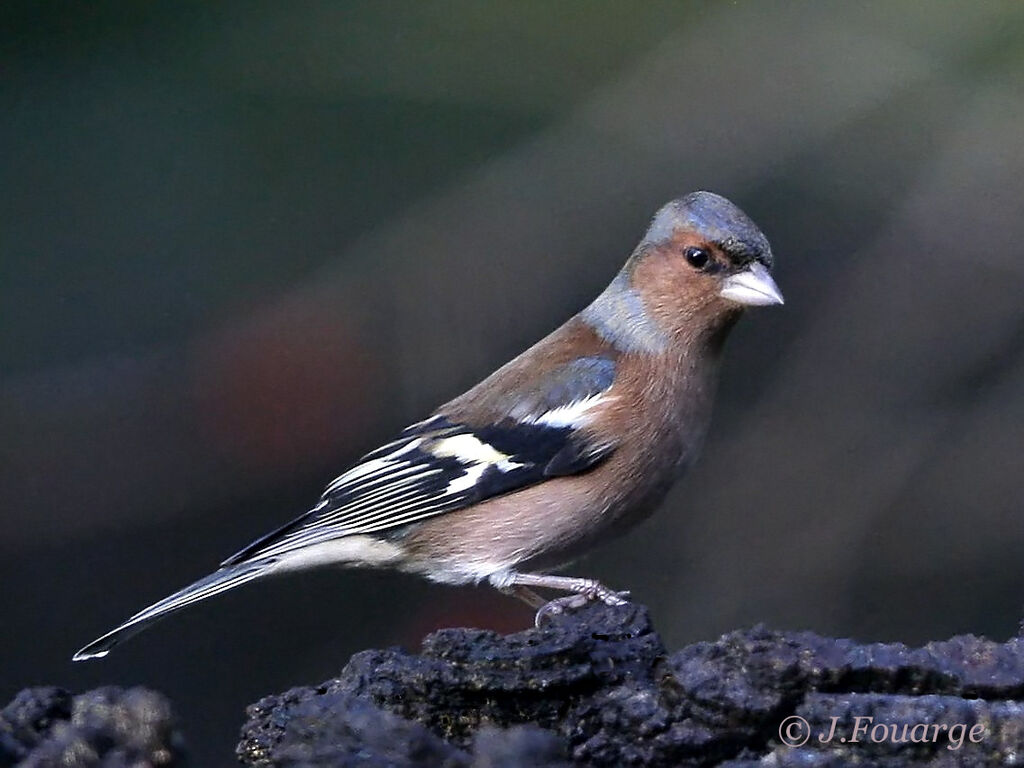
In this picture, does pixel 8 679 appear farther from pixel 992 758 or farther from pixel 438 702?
pixel 992 758

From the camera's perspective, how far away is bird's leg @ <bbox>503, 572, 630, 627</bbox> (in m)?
1.80

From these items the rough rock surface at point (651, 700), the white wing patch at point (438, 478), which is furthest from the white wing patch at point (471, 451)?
the rough rock surface at point (651, 700)

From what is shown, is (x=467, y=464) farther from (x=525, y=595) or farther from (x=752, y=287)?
(x=752, y=287)

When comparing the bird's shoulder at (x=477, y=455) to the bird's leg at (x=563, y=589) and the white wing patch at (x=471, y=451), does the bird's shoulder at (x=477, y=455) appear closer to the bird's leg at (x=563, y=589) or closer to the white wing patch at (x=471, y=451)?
the white wing patch at (x=471, y=451)

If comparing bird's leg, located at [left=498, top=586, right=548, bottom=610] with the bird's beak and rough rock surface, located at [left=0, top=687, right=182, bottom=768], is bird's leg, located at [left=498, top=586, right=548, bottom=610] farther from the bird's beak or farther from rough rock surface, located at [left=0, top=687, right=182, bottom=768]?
rough rock surface, located at [left=0, top=687, right=182, bottom=768]

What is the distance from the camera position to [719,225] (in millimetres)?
2213

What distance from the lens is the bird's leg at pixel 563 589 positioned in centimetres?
180

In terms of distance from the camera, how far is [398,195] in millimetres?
2529

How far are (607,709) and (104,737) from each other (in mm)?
489

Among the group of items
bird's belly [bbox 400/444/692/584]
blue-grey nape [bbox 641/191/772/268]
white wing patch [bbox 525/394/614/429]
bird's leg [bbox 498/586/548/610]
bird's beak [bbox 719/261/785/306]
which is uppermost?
blue-grey nape [bbox 641/191/772/268]

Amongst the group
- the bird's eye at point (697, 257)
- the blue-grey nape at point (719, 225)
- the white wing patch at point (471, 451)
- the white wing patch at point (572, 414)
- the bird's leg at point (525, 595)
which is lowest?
the bird's leg at point (525, 595)

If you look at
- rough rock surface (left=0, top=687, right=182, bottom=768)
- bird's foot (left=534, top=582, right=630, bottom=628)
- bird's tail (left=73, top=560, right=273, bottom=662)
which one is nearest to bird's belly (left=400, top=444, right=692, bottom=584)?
bird's foot (left=534, top=582, right=630, bottom=628)

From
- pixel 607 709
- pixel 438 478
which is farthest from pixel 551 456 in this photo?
pixel 607 709

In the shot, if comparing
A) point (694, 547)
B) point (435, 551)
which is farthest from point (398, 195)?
point (694, 547)
